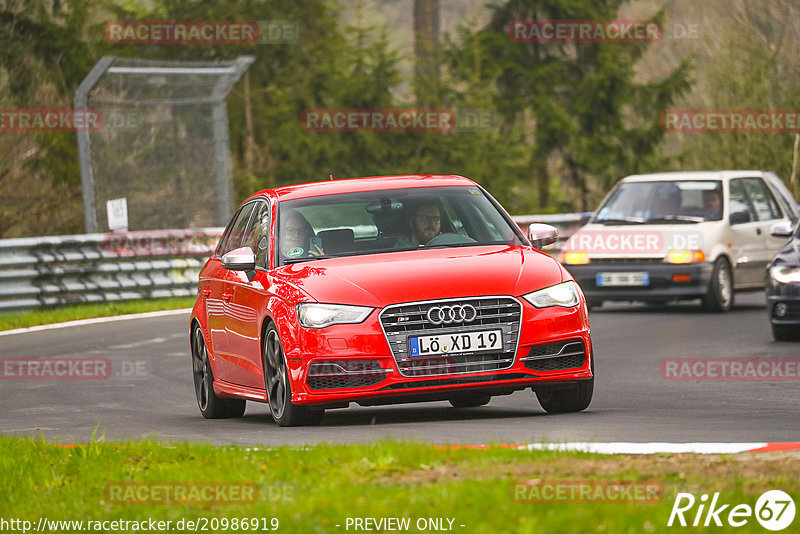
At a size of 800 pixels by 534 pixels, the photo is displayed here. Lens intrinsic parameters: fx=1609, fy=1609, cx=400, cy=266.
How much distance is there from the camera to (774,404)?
1066 cm

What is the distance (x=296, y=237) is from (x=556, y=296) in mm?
1877

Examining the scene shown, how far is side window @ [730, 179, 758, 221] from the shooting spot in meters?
20.7

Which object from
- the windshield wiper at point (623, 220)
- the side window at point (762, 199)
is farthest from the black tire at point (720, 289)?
the side window at point (762, 199)

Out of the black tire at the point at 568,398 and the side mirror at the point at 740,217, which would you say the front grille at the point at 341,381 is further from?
the side mirror at the point at 740,217

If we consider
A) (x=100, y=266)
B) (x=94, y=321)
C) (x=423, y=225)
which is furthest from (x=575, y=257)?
(x=423, y=225)

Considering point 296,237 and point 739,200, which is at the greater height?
point 296,237

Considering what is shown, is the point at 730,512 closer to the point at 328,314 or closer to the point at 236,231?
the point at 328,314

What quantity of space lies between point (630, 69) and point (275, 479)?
33.3 metres

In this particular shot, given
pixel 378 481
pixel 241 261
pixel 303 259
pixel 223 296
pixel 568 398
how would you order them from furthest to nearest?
1. pixel 223 296
2. pixel 241 261
3. pixel 303 259
4. pixel 568 398
5. pixel 378 481

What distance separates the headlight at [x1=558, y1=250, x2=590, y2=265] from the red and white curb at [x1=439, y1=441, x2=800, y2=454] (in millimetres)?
12376

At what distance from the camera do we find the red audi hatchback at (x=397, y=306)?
9.29 m

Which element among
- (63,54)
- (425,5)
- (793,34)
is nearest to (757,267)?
(63,54)

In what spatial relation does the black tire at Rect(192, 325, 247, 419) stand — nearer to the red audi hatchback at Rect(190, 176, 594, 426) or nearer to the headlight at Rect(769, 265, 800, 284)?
the red audi hatchback at Rect(190, 176, 594, 426)

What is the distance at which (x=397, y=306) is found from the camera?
925 centimetres
